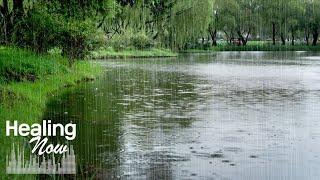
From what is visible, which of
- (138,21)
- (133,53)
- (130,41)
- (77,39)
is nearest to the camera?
(77,39)

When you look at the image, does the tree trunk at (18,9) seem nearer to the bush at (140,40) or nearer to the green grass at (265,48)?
the bush at (140,40)

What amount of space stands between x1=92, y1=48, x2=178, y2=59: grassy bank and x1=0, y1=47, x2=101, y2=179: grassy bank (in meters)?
29.9

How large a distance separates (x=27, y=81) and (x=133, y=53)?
4411cm

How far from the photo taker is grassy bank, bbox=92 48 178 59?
59438 millimetres

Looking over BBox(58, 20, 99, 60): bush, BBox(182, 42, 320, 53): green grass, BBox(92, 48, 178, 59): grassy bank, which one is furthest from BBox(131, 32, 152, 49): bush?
BBox(58, 20, 99, 60): bush

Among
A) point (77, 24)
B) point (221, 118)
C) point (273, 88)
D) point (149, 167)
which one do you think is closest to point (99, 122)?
point (221, 118)

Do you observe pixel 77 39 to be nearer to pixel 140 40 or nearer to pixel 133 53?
pixel 133 53

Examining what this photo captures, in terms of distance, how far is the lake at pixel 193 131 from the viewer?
31.7 ft

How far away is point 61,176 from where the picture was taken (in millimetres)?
8609

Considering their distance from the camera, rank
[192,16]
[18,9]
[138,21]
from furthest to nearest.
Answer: [192,16]
[138,21]
[18,9]

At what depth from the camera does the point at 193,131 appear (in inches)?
529

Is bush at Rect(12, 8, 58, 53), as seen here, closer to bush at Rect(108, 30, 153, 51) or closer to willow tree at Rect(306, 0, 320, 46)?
bush at Rect(108, 30, 153, 51)

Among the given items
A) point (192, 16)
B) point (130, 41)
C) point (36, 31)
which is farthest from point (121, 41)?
point (36, 31)

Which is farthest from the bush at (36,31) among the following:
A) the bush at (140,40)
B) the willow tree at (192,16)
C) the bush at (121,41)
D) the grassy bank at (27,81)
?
the bush at (140,40)
